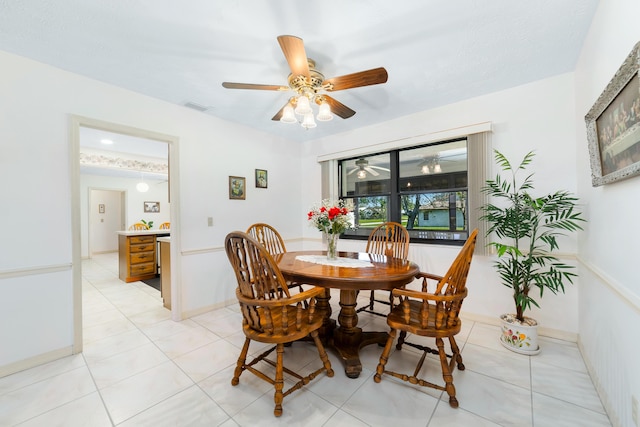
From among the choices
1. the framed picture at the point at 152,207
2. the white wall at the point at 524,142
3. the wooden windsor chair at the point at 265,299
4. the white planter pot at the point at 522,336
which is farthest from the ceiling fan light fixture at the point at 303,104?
the framed picture at the point at 152,207

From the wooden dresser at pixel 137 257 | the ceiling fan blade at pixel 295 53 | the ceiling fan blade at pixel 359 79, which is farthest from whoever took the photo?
the wooden dresser at pixel 137 257

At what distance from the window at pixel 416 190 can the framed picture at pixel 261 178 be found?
3.79 ft

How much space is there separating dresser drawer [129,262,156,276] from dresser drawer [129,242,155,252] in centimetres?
26

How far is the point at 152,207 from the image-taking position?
775cm

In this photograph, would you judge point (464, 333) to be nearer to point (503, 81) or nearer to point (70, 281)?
point (503, 81)

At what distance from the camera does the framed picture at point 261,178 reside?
12.0ft

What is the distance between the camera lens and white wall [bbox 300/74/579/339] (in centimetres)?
226

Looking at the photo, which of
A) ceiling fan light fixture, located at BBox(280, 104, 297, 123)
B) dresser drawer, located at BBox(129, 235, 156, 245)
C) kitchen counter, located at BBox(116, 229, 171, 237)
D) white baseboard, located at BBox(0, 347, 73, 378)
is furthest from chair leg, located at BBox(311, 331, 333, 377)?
dresser drawer, located at BBox(129, 235, 156, 245)

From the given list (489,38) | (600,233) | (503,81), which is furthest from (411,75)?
(600,233)

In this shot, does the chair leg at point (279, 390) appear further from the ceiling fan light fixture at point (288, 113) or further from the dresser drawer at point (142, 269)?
the dresser drawer at point (142, 269)

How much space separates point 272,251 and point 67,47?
2.41 metres

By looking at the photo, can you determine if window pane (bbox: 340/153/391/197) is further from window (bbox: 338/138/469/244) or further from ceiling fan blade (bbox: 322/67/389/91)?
ceiling fan blade (bbox: 322/67/389/91)

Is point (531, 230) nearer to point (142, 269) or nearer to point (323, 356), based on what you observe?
point (323, 356)

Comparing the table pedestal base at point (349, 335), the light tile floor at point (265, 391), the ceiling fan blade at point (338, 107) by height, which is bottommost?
the light tile floor at point (265, 391)
